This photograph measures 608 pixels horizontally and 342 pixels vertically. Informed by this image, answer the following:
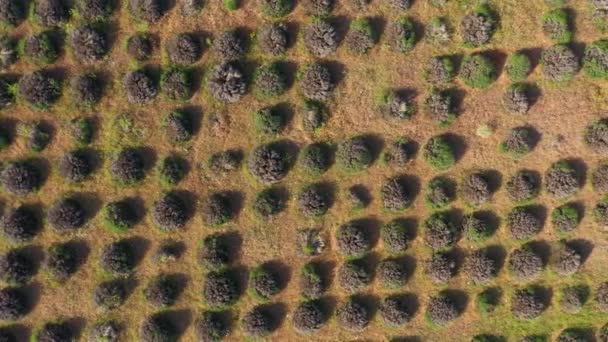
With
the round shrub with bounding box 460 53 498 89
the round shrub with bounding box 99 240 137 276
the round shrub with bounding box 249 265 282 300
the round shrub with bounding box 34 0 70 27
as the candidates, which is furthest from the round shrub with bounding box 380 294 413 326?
the round shrub with bounding box 34 0 70 27

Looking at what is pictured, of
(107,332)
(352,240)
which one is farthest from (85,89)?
(352,240)

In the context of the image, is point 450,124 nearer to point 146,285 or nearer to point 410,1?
point 410,1

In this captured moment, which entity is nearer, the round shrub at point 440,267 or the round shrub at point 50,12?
the round shrub at point 50,12

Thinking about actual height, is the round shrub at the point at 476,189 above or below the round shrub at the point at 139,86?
below

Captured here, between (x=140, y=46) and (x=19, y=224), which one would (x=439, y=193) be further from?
(x=19, y=224)

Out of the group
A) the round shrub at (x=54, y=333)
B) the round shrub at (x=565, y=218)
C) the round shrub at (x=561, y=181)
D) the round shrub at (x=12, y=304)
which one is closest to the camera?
the round shrub at (x=12, y=304)

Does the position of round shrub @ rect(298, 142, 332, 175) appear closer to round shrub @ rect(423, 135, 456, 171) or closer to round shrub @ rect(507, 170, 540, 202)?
round shrub @ rect(423, 135, 456, 171)

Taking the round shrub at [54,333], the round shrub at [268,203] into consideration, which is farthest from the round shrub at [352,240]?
the round shrub at [54,333]

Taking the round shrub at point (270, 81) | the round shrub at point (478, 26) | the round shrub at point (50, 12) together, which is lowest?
the round shrub at point (270, 81)

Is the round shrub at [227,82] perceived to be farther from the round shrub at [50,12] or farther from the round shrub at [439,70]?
the round shrub at [439,70]
